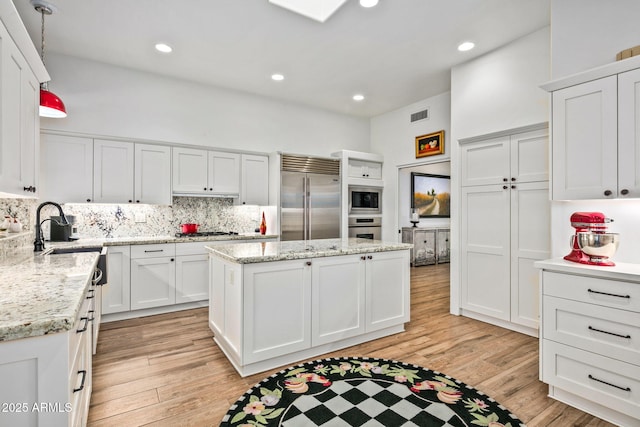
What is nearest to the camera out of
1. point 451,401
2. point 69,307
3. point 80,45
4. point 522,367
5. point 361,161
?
point 69,307

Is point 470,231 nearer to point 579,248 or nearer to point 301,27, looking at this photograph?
point 579,248

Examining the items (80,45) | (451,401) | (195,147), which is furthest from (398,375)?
(80,45)

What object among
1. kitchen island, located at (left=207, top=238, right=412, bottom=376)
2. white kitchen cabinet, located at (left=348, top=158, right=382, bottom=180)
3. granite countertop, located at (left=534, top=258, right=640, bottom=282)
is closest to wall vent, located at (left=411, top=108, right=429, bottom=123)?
white kitchen cabinet, located at (left=348, top=158, right=382, bottom=180)

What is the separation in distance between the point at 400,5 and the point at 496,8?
836mm

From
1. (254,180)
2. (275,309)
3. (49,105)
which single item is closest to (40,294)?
(275,309)

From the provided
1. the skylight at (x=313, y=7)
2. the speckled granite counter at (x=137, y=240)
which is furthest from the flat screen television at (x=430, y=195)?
the skylight at (x=313, y=7)

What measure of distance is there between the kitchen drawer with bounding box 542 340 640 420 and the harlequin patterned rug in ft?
1.50

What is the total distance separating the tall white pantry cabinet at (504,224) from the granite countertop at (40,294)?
3.63m

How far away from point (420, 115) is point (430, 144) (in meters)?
0.56

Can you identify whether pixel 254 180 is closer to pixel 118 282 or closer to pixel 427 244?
pixel 118 282

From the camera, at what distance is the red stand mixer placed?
205 centimetres

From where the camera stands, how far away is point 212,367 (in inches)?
100

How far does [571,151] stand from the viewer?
2256 millimetres

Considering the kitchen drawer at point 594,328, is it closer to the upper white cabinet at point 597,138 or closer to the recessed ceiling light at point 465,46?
the upper white cabinet at point 597,138
